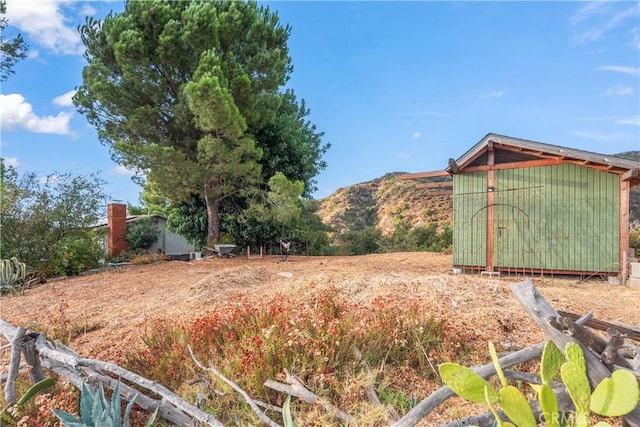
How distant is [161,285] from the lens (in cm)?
625

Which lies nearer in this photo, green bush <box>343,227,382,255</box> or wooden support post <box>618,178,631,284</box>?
wooden support post <box>618,178,631,284</box>

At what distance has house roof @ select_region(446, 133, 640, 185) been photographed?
6.82m

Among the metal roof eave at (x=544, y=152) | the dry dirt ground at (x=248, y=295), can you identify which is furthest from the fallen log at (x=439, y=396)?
the metal roof eave at (x=544, y=152)

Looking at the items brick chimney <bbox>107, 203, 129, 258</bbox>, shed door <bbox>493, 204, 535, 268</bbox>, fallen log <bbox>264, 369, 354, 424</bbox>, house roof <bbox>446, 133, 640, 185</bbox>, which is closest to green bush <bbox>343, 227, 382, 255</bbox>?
house roof <bbox>446, 133, 640, 185</bbox>

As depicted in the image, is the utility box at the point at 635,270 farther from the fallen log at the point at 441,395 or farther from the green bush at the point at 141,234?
the green bush at the point at 141,234

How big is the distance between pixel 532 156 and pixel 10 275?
36.6ft

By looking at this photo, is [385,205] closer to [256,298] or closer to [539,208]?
[539,208]

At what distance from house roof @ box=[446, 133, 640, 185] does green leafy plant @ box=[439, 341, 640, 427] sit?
7657 millimetres

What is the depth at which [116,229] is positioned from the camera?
13.2 m

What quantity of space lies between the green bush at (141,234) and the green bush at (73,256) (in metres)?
4.64

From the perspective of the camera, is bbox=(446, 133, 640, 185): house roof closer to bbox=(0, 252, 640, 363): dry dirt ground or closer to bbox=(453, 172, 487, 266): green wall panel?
bbox=(453, 172, 487, 266): green wall panel

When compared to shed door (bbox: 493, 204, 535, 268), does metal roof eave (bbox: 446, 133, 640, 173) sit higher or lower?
higher

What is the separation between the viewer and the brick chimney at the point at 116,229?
510 inches

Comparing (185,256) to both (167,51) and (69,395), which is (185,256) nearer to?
(167,51)
